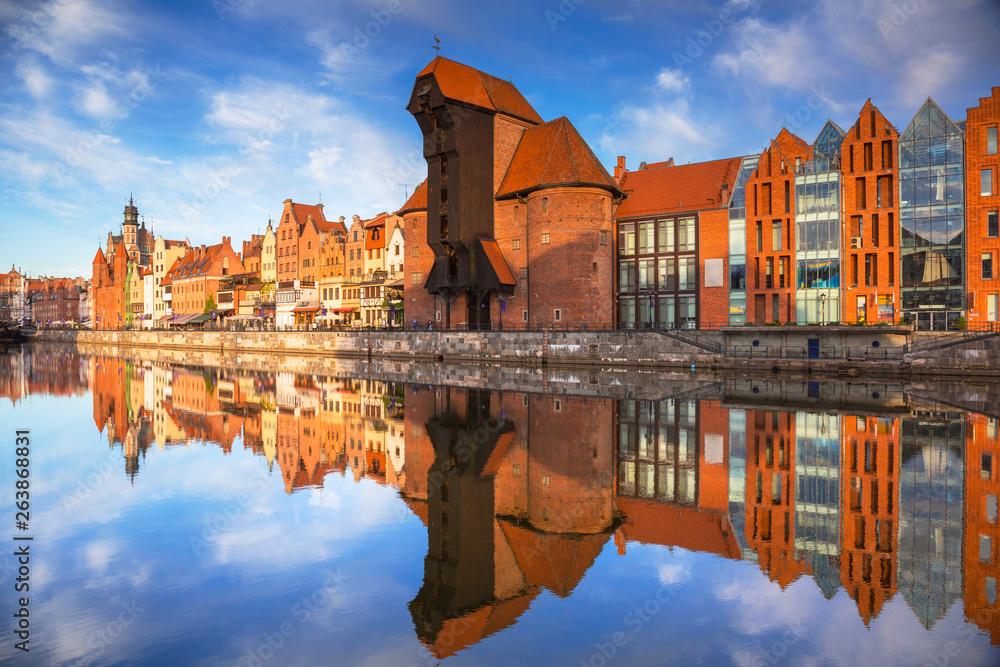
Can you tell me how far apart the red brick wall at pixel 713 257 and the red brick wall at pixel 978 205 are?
46.6ft

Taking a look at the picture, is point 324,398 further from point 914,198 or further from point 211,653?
point 914,198

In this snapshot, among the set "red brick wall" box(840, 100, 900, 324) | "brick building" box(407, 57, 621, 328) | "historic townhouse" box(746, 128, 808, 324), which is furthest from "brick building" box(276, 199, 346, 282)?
"red brick wall" box(840, 100, 900, 324)

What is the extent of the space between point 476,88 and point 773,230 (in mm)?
24058

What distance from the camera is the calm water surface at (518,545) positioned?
6375 millimetres

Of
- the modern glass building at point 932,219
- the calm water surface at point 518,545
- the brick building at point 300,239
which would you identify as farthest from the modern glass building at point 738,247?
the brick building at point 300,239

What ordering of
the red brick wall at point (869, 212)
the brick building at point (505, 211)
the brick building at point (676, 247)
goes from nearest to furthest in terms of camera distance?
the red brick wall at point (869, 212) → the brick building at point (505, 211) → the brick building at point (676, 247)

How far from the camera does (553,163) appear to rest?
4766 centimetres

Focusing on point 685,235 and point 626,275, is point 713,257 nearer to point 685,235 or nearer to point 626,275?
point 685,235

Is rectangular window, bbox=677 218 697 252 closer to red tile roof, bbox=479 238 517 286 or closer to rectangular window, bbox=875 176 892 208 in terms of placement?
rectangular window, bbox=875 176 892 208

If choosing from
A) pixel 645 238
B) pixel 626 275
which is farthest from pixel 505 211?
pixel 645 238

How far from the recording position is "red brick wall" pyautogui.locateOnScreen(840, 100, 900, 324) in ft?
141

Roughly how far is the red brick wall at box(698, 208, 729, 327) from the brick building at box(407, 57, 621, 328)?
21.5 ft

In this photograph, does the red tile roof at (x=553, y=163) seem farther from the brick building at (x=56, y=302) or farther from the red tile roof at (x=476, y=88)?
the brick building at (x=56, y=302)

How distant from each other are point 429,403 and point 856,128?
35916 millimetres
